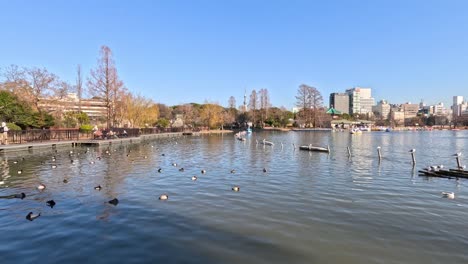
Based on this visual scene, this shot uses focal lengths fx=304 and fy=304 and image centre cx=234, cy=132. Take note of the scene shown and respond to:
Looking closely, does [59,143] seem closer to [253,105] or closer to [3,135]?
[3,135]

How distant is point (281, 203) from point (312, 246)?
3570mm

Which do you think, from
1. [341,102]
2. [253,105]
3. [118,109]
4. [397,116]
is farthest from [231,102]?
[397,116]

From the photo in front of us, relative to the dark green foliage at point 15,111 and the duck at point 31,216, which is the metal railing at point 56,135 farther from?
the duck at point 31,216

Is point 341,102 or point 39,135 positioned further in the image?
point 341,102

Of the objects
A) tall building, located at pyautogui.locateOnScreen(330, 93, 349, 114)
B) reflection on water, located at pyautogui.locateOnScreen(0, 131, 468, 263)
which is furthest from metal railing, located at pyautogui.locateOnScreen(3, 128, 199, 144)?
tall building, located at pyautogui.locateOnScreen(330, 93, 349, 114)

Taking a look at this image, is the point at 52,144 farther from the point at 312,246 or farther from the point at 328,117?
the point at 328,117

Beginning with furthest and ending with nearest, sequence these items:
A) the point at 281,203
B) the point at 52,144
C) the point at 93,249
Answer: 1. the point at 52,144
2. the point at 281,203
3. the point at 93,249

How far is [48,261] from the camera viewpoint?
5770 mm

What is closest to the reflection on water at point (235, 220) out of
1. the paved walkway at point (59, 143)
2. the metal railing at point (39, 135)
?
the paved walkway at point (59, 143)

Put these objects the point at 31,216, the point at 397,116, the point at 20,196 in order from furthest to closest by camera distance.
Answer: the point at 397,116, the point at 20,196, the point at 31,216

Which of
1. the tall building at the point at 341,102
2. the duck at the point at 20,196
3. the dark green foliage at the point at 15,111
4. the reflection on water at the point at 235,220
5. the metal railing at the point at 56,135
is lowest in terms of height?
the reflection on water at the point at 235,220

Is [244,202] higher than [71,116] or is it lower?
lower

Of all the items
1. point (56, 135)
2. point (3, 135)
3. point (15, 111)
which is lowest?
point (56, 135)

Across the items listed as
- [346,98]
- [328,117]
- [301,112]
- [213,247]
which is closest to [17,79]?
[213,247]
